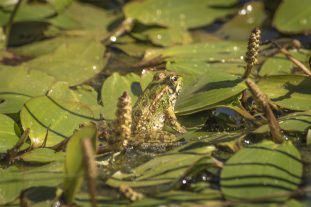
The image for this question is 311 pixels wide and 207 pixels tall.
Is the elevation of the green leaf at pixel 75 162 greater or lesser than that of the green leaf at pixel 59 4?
lesser

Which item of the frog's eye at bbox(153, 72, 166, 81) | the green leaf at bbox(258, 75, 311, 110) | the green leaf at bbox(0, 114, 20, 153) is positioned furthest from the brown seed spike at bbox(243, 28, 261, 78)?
the green leaf at bbox(0, 114, 20, 153)

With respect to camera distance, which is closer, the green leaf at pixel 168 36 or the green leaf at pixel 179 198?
the green leaf at pixel 179 198

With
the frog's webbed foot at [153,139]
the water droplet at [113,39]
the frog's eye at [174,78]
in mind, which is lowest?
the frog's webbed foot at [153,139]

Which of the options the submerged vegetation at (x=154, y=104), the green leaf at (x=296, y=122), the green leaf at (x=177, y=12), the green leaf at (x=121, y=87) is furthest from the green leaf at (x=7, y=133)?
the green leaf at (x=177, y=12)

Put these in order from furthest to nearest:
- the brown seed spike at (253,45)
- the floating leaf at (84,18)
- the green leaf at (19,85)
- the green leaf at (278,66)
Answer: the floating leaf at (84,18) → the green leaf at (278,66) → the green leaf at (19,85) → the brown seed spike at (253,45)

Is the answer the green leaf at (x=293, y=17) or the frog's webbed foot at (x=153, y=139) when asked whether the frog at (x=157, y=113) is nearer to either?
the frog's webbed foot at (x=153, y=139)

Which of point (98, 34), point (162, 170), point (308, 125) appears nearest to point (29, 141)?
point (162, 170)
